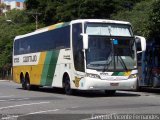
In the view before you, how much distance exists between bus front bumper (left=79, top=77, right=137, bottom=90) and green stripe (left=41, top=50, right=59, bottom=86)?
13.0 ft

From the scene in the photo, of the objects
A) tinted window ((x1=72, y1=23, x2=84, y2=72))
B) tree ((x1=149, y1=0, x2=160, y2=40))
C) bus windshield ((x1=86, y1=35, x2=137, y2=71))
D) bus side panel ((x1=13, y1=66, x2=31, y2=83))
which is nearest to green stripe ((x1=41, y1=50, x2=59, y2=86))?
tinted window ((x1=72, y1=23, x2=84, y2=72))

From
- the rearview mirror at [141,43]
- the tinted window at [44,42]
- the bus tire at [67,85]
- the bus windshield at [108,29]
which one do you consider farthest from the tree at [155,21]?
the bus tire at [67,85]

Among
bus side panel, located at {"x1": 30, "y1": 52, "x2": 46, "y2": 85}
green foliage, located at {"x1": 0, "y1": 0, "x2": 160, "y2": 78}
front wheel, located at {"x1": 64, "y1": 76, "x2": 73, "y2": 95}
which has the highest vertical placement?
green foliage, located at {"x1": 0, "y1": 0, "x2": 160, "y2": 78}

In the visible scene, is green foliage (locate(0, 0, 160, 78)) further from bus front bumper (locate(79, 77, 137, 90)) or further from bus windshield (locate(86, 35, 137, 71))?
bus front bumper (locate(79, 77, 137, 90))

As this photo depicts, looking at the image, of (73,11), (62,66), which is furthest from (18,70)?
(73,11)

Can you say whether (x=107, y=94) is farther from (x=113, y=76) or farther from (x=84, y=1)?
(x=84, y=1)

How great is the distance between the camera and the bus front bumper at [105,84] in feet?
70.3

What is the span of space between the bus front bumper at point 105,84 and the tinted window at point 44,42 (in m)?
2.66

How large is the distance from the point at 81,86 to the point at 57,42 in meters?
4.01

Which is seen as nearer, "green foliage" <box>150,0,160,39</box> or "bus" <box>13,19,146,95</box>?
"bus" <box>13,19,146,95</box>

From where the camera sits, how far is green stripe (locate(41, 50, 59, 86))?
83.7 feet

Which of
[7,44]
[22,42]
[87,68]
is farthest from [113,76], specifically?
[7,44]

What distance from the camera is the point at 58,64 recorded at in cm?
2500

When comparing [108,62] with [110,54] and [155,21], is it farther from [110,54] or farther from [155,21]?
[155,21]
